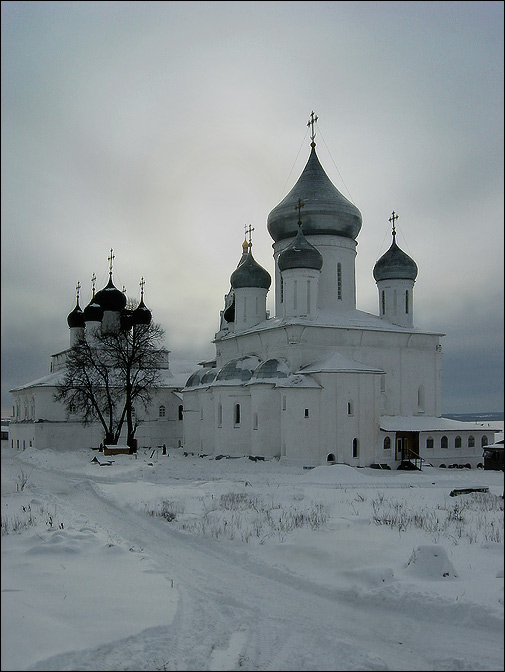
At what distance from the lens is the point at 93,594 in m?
8.05

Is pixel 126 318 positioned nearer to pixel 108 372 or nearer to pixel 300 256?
pixel 108 372

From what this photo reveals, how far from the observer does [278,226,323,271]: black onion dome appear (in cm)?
3200

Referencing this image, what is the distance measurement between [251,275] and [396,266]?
24.7 ft

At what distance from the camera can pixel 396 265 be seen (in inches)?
1432

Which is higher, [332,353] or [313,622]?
[332,353]

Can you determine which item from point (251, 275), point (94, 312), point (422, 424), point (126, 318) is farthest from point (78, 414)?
point (422, 424)

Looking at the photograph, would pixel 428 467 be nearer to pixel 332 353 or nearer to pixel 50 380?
pixel 332 353

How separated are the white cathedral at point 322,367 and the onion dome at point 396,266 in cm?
5

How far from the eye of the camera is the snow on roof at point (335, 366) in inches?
1157

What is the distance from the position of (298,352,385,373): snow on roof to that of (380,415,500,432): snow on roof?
2.65 meters

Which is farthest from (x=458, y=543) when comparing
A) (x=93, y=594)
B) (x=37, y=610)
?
(x=37, y=610)

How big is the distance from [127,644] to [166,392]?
41130 mm

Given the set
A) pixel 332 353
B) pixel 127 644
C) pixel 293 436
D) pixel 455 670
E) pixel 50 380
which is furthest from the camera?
pixel 50 380

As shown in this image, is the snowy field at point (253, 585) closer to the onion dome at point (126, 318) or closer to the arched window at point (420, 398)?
the arched window at point (420, 398)
